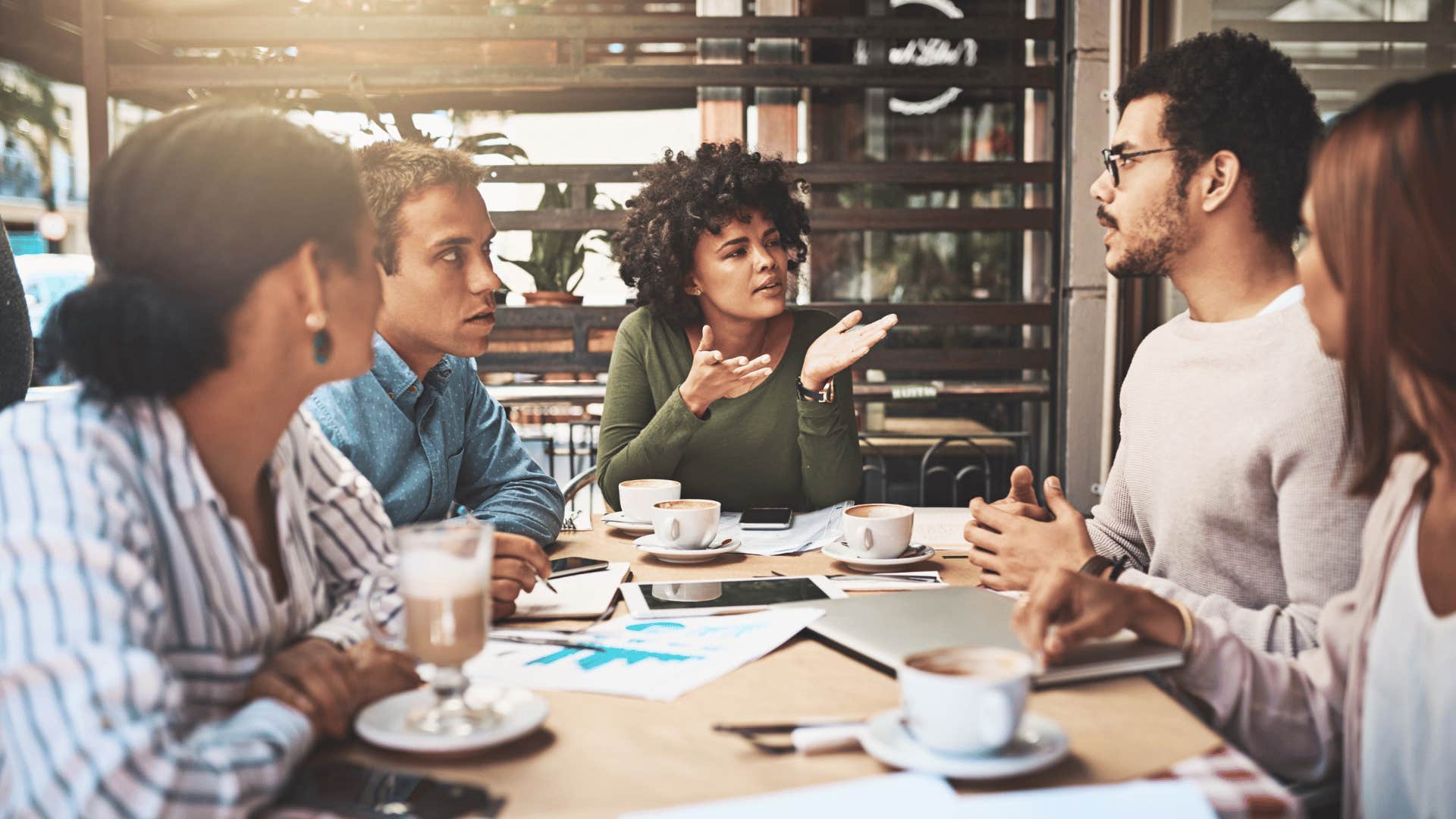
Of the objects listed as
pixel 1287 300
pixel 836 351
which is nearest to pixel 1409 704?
pixel 1287 300

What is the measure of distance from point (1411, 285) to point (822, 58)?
356 centimetres

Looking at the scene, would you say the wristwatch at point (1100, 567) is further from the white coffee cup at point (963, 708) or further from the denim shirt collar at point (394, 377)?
the denim shirt collar at point (394, 377)

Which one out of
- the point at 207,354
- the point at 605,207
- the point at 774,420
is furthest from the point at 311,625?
the point at 605,207

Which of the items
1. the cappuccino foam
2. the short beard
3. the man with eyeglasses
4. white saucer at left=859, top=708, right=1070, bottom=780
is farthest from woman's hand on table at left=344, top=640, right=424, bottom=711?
the short beard

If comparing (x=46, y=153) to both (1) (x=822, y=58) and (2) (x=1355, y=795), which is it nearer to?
(1) (x=822, y=58)

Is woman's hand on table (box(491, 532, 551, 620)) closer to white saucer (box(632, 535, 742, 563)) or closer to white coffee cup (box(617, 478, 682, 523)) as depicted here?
white saucer (box(632, 535, 742, 563))

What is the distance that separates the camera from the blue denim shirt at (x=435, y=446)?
1871 millimetres

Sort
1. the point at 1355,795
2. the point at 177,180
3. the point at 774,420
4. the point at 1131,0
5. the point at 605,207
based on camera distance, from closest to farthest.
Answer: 1. the point at 177,180
2. the point at 1355,795
3. the point at 774,420
4. the point at 1131,0
5. the point at 605,207

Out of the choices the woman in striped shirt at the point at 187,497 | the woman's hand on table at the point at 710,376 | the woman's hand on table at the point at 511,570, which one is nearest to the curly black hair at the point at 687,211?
the woman's hand on table at the point at 710,376

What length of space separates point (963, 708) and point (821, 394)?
5.43 feet

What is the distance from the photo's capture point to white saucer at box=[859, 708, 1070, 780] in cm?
87

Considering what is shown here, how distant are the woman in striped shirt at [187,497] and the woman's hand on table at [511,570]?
0.20 metres

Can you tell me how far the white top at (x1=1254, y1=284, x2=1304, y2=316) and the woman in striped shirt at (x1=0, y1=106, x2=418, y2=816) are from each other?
133 cm

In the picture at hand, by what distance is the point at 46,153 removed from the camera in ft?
14.4
